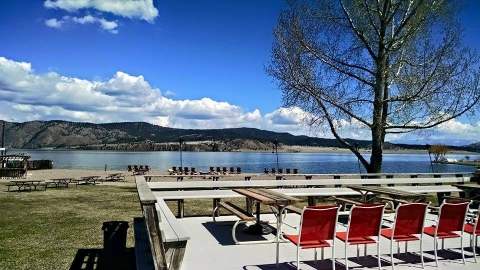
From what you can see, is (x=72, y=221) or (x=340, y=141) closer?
(x=72, y=221)

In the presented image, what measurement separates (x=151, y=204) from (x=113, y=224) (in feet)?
22.8

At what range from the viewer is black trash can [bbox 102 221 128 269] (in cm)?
924

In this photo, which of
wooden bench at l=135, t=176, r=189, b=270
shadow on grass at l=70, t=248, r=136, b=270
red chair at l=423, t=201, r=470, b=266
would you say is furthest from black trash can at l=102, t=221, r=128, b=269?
red chair at l=423, t=201, r=470, b=266

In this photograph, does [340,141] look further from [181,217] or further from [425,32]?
[181,217]

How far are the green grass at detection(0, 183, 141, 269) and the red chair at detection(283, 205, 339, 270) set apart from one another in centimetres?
525

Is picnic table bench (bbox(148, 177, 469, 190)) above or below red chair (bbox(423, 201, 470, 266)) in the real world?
above

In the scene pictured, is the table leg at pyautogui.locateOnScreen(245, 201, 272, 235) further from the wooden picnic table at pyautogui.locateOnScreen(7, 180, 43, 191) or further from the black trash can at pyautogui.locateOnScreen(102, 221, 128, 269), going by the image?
the wooden picnic table at pyautogui.locateOnScreen(7, 180, 43, 191)

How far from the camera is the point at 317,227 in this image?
21.0ft

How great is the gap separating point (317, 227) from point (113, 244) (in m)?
5.99

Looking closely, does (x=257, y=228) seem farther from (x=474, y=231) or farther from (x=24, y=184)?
(x=24, y=184)

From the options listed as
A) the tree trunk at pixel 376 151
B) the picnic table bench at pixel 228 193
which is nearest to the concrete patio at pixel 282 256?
the picnic table bench at pixel 228 193

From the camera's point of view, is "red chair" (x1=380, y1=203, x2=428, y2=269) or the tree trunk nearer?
"red chair" (x1=380, y1=203, x2=428, y2=269)

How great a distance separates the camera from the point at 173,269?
5.37 m

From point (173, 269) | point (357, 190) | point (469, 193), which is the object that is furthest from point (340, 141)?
point (173, 269)
